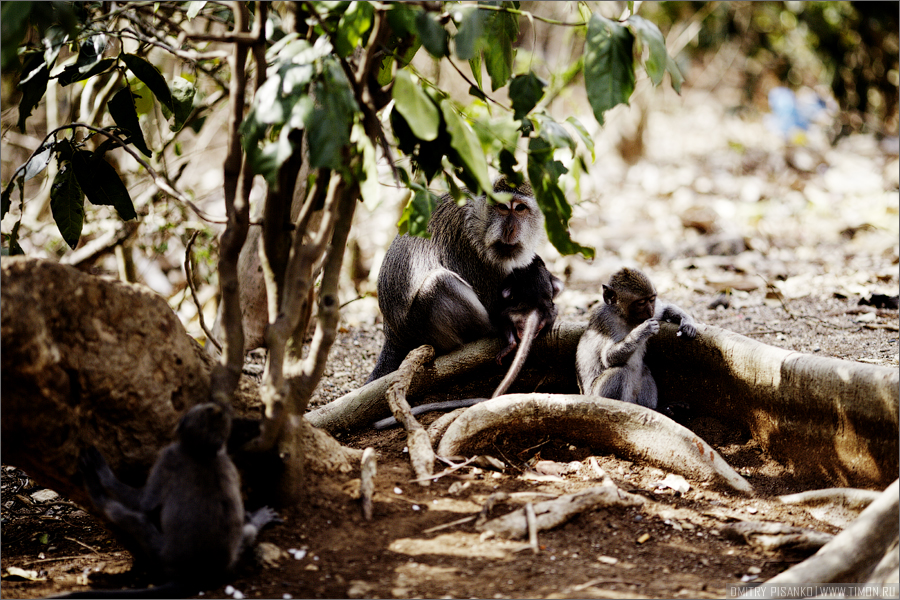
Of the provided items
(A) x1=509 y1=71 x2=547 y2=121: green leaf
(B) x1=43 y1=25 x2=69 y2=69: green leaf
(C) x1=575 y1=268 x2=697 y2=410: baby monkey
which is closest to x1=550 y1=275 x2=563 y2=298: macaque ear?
(C) x1=575 y1=268 x2=697 y2=410: baby monkey

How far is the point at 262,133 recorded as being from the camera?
257 centimetres

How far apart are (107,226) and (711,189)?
30.8 feet

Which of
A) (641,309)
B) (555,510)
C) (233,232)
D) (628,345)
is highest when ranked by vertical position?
(233,232)

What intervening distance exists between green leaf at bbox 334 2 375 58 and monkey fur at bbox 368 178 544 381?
2245 millimetres

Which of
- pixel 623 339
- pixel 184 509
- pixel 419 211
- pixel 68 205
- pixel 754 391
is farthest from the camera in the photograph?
pixel 623 339

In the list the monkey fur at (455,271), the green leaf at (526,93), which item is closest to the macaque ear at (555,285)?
the monkey fur at (455,271)

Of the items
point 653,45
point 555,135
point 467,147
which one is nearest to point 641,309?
point 555,135

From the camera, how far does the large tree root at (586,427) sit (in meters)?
3.70

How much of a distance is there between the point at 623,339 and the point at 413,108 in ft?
7.52

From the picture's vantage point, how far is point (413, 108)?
2516 millimetres

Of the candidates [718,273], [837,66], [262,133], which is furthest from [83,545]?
[837,66]

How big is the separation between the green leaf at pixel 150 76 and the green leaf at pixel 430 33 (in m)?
1.63

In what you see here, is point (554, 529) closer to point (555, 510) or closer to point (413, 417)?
point (555, 510)

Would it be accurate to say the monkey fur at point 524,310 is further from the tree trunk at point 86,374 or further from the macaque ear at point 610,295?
the tree trunk at point 86,374
